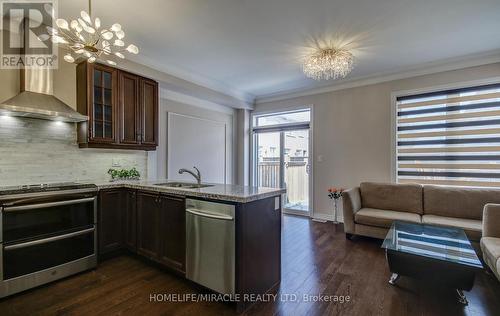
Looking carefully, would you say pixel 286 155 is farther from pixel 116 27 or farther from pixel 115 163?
pixel 116 27

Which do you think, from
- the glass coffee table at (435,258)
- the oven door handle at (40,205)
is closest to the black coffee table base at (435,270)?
the glass coffee table at (435,258)

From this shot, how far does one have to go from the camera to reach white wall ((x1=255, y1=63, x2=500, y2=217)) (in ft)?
13.4

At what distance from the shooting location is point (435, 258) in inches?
81.0

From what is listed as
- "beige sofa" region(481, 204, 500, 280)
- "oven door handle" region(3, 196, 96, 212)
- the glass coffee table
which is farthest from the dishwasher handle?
"beige sofa" region(481, 204, 500, 280)

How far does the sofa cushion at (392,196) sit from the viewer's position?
3607 mm

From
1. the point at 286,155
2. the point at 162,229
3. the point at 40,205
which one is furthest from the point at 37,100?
the point at 286,155

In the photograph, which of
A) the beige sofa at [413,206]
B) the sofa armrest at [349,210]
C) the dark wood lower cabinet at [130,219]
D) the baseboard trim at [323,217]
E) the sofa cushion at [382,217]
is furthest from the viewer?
the baseboard trim at [323,217]

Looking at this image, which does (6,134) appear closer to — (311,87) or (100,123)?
(100,123)

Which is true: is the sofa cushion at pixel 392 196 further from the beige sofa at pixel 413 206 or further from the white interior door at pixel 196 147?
the white interior door at pixel 196 147

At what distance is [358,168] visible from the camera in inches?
174

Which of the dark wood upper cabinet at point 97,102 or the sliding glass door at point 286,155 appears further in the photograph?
the sliding glass door at point 286,155

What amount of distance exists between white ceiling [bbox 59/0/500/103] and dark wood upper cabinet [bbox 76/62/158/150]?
1.53 feet

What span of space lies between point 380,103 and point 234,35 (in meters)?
2.93

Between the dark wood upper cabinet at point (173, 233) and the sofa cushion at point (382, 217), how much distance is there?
2603 mm
